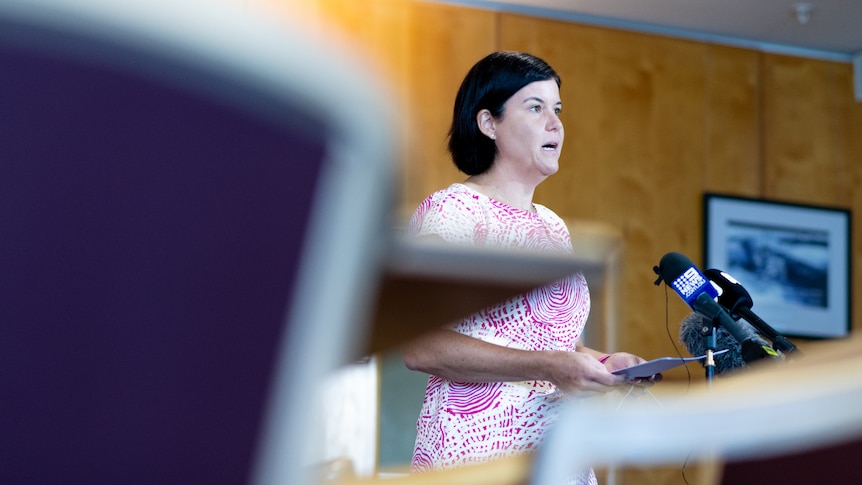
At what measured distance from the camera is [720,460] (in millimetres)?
562

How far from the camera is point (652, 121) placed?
18.4ft

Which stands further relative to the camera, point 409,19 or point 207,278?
point 409,19

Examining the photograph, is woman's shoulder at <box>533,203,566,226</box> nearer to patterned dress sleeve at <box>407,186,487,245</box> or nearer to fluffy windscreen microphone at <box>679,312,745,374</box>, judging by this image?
patterned dress sleeve at <box>407,186,487,245</box>

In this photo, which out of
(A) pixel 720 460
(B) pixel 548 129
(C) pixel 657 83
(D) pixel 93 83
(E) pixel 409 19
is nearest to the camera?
(D) pixel 93 83

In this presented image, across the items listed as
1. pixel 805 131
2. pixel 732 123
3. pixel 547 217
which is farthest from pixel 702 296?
pixel 805 131

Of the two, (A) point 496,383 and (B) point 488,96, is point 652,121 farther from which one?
(A) point 496,383

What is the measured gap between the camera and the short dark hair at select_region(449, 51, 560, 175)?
2176mm

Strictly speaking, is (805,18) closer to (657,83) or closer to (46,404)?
(657,83)

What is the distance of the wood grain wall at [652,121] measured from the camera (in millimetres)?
5285

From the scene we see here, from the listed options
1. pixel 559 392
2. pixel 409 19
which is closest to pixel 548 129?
pixel 559 392

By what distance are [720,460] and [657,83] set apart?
5.29m

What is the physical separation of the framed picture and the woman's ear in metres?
3.55

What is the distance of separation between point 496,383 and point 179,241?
57.1 inches

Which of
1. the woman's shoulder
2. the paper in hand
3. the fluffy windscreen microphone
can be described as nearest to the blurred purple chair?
the paper in hand
